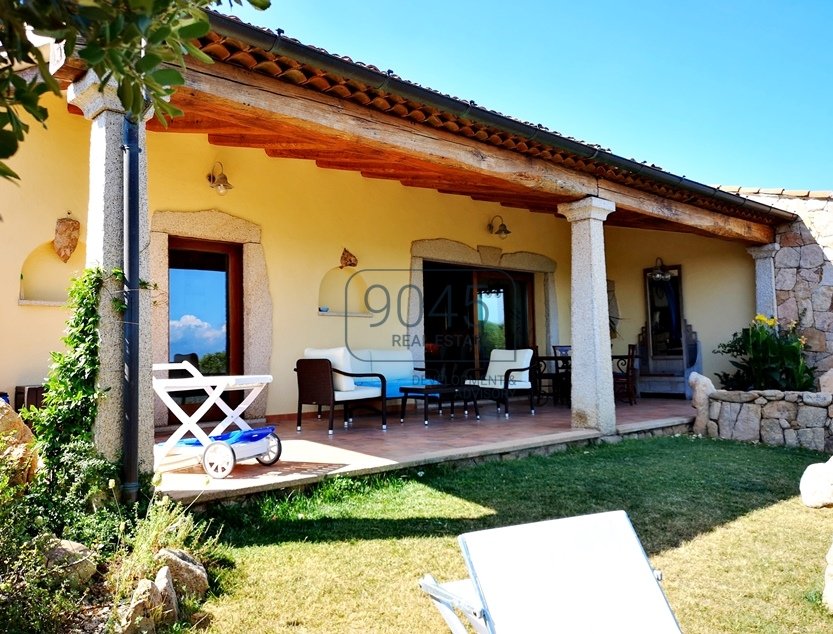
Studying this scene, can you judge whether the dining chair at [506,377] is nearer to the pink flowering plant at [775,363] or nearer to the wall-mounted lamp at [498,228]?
the wall-mounted lamp at [498,228]

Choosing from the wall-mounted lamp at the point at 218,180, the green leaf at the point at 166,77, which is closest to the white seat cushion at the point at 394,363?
the wall-mounted lamp at the point at 218,180

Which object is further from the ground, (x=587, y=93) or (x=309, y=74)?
(x=587, y=93)

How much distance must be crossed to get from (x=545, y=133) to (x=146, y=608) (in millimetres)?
4599

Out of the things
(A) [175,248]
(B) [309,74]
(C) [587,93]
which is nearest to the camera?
(B) [309,74]

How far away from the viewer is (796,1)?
9.14 metres

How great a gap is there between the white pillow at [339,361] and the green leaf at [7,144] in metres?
5.26

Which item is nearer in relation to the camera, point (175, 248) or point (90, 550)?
point (90, 550)

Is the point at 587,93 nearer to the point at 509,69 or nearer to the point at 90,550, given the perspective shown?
the point at 509,69

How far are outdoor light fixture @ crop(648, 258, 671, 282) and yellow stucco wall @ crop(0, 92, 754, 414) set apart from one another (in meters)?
0.14

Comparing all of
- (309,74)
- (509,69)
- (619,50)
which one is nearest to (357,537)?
(309,74)

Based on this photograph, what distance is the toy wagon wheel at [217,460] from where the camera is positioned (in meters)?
3.99

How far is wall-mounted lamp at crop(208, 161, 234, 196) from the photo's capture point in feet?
20.4

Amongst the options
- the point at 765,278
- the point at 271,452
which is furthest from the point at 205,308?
the point at 765,278

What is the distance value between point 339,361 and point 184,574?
12.7 feet
